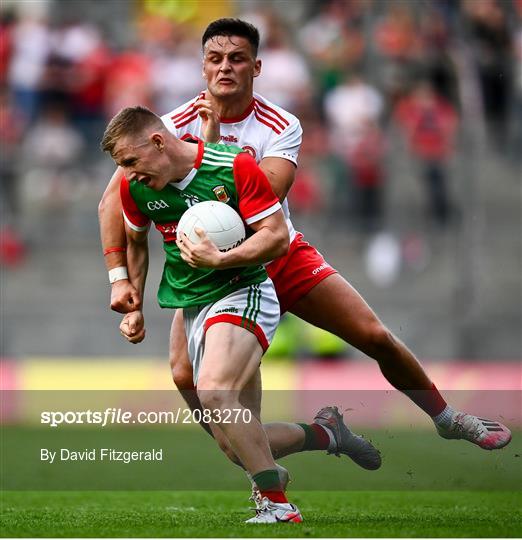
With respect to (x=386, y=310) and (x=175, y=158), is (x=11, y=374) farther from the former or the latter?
(x=175, y=158)

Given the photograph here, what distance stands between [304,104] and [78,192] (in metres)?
3.04

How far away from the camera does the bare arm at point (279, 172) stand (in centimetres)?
827

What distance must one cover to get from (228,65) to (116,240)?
1242 millimetres

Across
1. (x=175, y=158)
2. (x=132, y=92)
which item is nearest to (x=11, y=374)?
(x=132, y=92)

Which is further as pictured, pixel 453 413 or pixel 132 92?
pixel 132 92

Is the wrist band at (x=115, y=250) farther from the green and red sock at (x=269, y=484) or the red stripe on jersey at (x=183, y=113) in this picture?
the green and red sock at (x=269, y=484)

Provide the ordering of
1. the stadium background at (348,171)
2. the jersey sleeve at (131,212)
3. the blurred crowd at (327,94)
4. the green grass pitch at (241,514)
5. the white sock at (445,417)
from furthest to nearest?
the blurred crowd at (327,94), the stadium background at (348,171), the white sock at (445,417), the jersey sleeve at (131,212), the green grass pitch at (241,514)

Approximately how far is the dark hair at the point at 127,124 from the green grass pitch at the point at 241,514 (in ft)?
6.96

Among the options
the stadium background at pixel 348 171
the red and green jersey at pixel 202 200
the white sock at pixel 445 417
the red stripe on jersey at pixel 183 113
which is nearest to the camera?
the red and green jersey at pixel 202 200

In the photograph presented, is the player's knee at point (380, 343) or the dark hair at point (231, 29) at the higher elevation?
the dark hair at point (231, 29)

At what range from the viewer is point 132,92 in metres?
17.8

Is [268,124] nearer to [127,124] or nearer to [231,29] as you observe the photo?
[231,29]

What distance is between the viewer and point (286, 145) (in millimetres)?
8430

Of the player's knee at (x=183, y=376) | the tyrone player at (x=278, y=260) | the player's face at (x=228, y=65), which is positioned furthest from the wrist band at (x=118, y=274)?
the player's face at (x=228, y=65)
